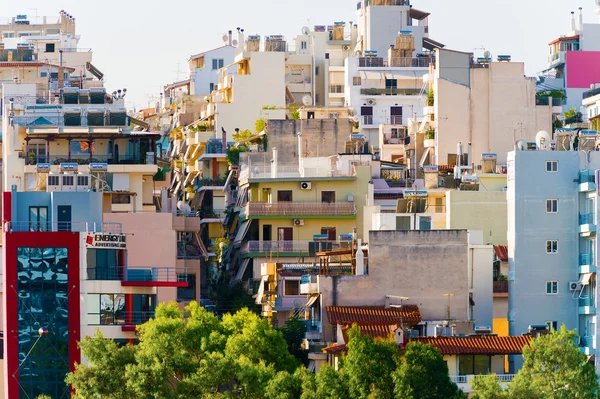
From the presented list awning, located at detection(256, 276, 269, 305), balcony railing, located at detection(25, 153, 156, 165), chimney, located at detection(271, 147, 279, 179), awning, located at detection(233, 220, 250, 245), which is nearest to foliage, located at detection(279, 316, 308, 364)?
awning, located at detection(256, 276, 269, 305)

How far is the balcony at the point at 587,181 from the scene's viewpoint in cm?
8988

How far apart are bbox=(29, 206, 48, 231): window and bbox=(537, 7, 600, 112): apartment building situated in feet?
161

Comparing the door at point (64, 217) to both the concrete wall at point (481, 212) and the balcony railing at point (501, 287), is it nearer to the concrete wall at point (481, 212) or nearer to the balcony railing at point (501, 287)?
the concrete wall at point (481, 212)

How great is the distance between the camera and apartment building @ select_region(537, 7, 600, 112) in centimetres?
13719

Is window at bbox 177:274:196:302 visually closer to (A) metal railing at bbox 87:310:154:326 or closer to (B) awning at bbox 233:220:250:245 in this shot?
(B) awning at bbox 233:220:250:245

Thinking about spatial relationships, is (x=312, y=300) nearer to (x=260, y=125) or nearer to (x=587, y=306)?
(x=587, y=306)

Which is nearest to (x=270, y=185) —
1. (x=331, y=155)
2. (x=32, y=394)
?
(x=331, y=155)

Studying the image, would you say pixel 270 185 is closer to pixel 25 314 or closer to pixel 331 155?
pixel 331 155

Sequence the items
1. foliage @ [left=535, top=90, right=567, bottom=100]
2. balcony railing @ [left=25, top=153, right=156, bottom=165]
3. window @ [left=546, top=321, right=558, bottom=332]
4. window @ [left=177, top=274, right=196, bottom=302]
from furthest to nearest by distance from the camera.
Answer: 1. foliage @ [left=535, top=90, right=567, bottom=100]
2. balcony railing @ [left=25, top=153, right=156, bottom=165]
3. window @ [left=177, top=274, right=196, bottom=302]
4. window @ [left=546, top=321, right=558, bottom=332]

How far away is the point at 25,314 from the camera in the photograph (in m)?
87.8

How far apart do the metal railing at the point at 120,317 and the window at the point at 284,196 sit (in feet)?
60.3

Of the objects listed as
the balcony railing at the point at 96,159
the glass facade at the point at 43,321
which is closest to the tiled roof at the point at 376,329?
the glass facade at the point at 43,321

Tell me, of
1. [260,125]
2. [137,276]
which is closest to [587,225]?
[137,276]

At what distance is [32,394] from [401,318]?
1460 cm
